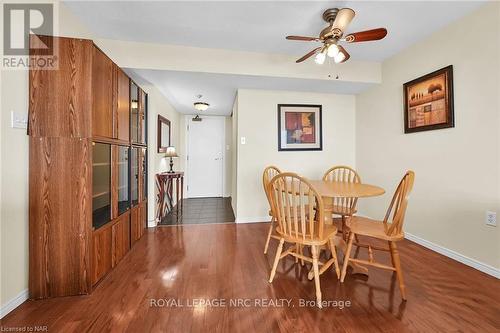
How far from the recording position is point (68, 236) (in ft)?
4.85

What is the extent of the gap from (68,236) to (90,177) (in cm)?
44

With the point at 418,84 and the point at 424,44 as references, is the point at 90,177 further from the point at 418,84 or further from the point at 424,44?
the point at 424,44

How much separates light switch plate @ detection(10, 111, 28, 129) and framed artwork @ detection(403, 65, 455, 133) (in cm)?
365

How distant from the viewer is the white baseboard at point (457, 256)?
70.4 inches

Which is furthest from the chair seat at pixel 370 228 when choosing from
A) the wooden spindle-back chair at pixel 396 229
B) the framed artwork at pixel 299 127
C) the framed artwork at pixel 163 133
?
the framed artwork at pixel 163 133

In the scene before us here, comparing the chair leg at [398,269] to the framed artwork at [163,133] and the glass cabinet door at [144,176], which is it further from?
the framed artwork at [163,133]

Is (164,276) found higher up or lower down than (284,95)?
lower down

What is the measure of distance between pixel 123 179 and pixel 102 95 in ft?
2.79

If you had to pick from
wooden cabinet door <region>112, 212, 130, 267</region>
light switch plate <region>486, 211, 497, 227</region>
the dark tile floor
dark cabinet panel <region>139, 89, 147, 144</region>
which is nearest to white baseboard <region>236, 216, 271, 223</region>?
the dark tile floor

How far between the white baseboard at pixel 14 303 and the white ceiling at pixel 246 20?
91.4 inches

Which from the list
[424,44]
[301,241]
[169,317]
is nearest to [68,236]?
[169,317]

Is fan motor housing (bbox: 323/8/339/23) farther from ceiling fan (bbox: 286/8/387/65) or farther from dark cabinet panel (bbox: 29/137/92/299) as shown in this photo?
dark cabinet panel (bbox: 29/137/92/299)

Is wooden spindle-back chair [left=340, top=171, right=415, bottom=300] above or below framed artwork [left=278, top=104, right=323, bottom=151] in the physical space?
below

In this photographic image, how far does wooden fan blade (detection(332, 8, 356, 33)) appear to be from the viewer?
1.56 m
